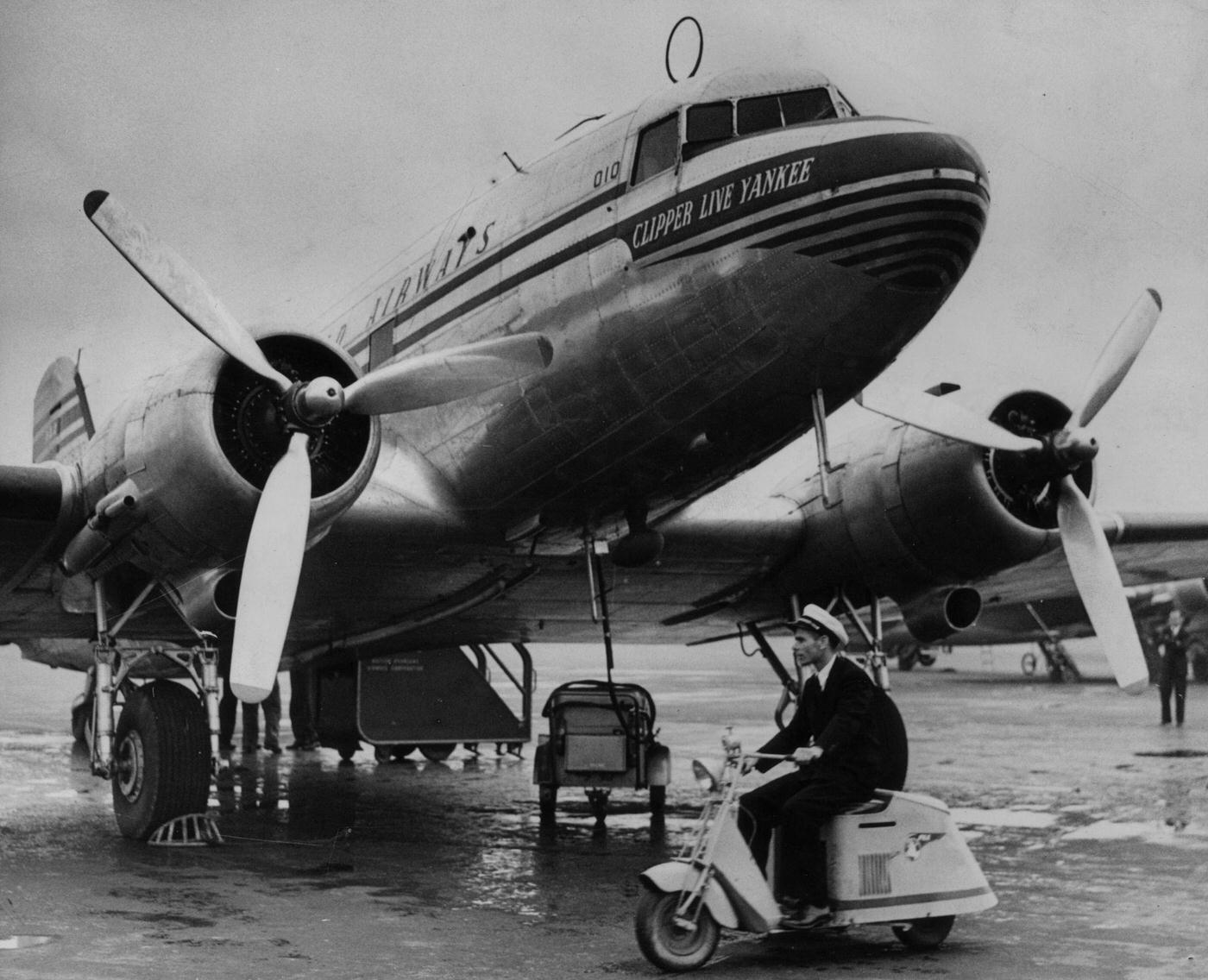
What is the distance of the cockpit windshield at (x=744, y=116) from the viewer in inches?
312

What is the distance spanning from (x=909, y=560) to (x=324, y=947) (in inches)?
258

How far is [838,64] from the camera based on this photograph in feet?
28.3

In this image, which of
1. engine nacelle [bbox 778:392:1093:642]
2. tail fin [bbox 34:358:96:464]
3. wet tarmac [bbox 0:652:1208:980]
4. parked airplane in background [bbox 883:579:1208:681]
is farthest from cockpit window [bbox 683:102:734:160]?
parked airplane in background [bbox 883:579:1208:681]

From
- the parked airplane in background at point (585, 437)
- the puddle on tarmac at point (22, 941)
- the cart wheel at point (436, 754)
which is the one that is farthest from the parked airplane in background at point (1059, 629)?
the puddle on tarmac at point (22, 941)

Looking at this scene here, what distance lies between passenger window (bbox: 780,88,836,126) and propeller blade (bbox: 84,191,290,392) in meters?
3.41

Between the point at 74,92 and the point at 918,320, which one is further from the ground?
the point at 74,92

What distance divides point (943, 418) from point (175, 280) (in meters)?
5.37

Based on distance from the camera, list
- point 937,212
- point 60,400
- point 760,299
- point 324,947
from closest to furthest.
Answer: point 324,947 < point 937,212 < point 760,299 < point 60,400

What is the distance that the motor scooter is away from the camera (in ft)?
17.6

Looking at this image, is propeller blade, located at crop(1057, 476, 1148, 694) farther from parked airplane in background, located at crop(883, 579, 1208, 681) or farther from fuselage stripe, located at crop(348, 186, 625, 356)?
parked airplane in background, located at crop(883, 579, 1208, 681)

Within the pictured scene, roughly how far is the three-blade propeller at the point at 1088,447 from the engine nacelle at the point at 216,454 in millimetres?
3585

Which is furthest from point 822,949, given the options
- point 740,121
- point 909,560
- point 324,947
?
point 909,560

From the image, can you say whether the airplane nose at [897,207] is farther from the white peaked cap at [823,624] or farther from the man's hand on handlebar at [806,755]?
the man's hand on handlebar at [806,755]

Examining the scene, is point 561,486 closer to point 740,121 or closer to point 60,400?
point 740,121
